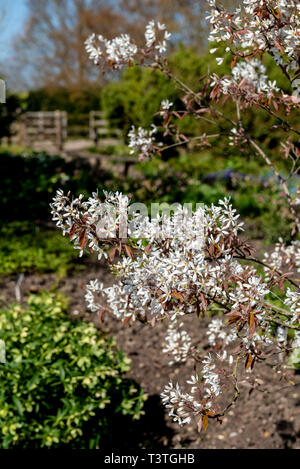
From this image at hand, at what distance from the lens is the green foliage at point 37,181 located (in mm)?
6586

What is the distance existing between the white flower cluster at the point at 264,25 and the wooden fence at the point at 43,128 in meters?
17.1

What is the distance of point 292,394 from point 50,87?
75.7 ft

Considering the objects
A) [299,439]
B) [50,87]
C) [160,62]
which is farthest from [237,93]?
[50,87]

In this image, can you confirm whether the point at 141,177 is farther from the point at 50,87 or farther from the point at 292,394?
the point at 50,87

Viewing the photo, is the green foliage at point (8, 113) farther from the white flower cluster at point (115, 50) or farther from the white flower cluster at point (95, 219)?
the white flower cluster at point (95, 219)

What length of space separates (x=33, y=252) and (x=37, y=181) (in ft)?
7.38

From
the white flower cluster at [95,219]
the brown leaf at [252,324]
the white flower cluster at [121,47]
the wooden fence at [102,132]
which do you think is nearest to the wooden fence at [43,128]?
the wooden fence at [102,132]

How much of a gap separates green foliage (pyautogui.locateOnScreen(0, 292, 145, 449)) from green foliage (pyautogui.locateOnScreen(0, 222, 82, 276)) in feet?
6.41

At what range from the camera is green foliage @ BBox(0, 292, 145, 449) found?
2.45 m

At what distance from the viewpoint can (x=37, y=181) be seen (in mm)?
7160

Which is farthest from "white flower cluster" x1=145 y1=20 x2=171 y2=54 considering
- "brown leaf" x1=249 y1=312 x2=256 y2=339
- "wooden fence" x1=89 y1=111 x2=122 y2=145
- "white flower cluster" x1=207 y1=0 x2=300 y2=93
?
"wooden fence" x1=89 y1=111 x2=122 y2=145

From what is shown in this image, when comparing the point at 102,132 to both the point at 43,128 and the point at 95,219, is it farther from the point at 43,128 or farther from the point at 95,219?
the point at 95,219

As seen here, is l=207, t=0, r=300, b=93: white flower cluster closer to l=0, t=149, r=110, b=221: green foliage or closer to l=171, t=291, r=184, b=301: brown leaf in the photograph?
l=171, t=291, r=184, b=301: brown leaf

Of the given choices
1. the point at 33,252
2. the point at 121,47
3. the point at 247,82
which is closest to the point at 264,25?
the point at 247,82
